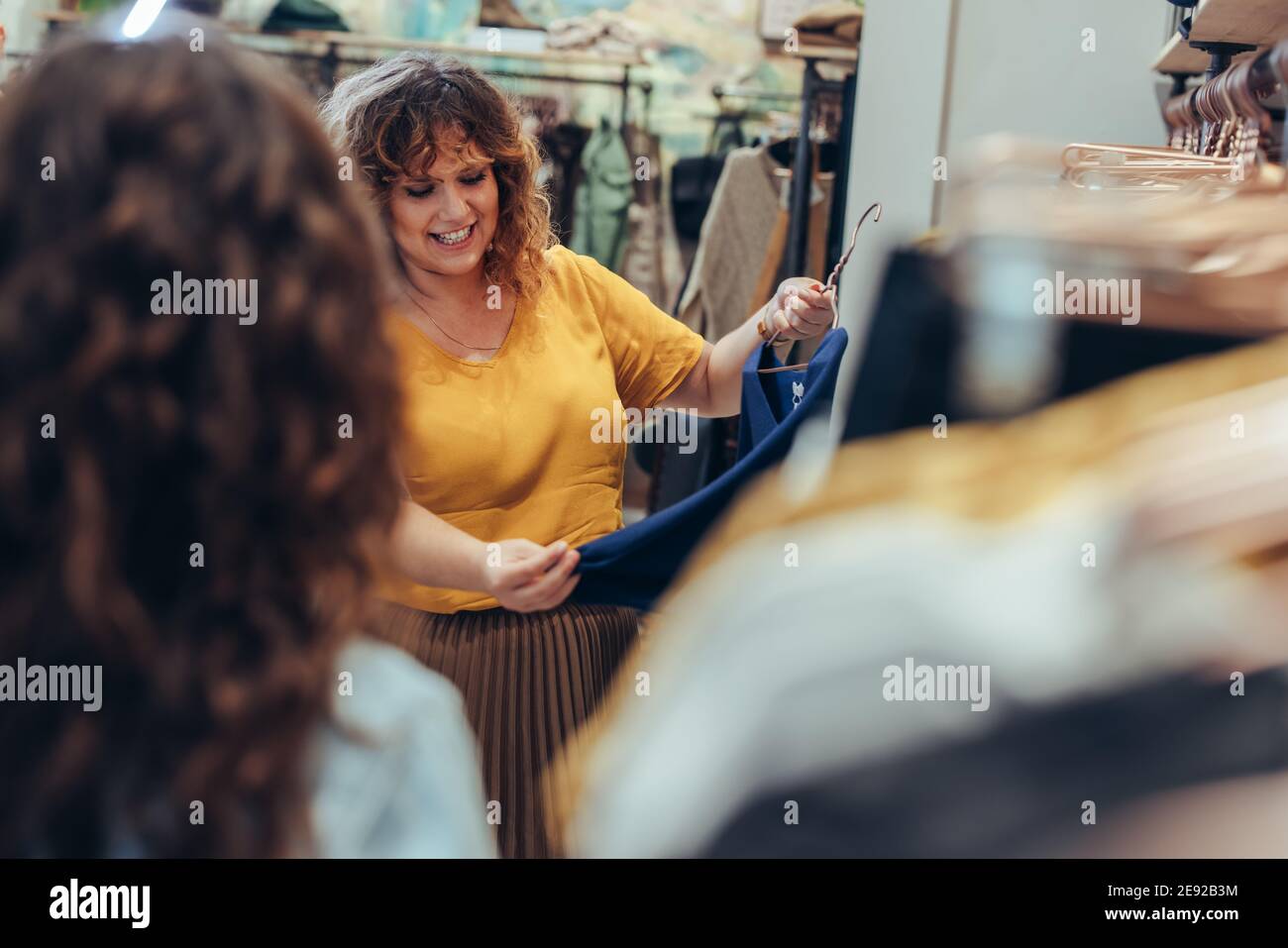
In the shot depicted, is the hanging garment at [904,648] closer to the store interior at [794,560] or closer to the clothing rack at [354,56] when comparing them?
the store interior at [794,560]

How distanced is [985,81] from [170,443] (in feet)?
9.25

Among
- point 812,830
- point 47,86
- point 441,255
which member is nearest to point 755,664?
point 812,830

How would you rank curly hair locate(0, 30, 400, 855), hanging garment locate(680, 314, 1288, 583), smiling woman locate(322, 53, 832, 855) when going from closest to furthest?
curly hair locate(0, 30, 400, 855)
hanging garment locate(680, 314, 1288, 583)
smiling woman locate(322, 53, 832, 855)

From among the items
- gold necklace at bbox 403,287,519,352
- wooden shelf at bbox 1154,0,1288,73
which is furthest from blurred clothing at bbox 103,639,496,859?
wooden shelf at bbox 1154,0,1288,73

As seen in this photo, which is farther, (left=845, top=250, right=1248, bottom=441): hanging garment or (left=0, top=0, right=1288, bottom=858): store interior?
(left=845, top=250, right=1248, bottom=441): hanging garment

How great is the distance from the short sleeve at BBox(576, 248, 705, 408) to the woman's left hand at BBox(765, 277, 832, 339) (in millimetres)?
260

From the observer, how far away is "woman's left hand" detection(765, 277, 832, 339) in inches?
58.1

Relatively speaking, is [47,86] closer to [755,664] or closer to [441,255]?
[755,664]

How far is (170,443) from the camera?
1.92 ft

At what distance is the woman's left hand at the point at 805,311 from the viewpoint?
1.47m

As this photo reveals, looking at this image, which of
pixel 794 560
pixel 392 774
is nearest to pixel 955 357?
pixel 794 560

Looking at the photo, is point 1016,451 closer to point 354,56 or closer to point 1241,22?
point 1241,22

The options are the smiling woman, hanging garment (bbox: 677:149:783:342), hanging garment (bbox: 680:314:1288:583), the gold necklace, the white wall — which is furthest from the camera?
hanging garment (bbox: 677:149:783:342)

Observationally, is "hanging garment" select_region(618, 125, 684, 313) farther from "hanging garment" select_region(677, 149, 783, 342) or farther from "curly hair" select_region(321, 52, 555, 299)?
"curly hair" select_region(321, 52, 555, 299)
